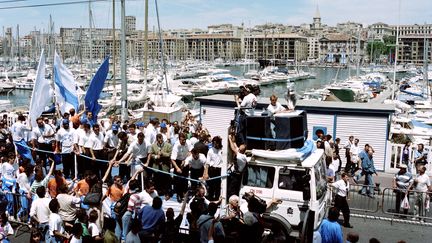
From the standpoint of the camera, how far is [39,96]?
50.8 ft

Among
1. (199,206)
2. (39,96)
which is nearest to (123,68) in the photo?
(39,96)

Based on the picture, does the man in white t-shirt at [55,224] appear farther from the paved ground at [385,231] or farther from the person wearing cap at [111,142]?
the person wearing cap at [111,142]

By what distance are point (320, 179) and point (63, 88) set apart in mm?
12723

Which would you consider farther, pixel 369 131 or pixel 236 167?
pixel 369 131

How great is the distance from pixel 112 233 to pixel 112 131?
5538 mm

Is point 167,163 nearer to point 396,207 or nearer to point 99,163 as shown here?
point 99,163

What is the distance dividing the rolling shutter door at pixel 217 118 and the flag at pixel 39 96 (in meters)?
7.80

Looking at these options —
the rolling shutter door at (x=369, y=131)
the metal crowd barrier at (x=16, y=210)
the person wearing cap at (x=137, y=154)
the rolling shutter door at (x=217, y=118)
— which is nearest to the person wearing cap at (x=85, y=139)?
the person wearing cap at (x=137, y=154)

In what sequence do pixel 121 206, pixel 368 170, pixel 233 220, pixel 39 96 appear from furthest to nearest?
pixel 39 96
pixel 368 170
pixel 121 206
pixel 233 220

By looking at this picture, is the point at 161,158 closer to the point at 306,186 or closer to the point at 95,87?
the point at 306,186

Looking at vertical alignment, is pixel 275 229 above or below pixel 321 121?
below

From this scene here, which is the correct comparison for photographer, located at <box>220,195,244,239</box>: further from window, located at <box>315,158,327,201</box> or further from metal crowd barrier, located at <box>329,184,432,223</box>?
metal crowd barrier, located at <box>329,184,432,223</box>

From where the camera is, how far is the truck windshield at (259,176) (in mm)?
10227

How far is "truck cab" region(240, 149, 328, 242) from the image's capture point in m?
9.91
